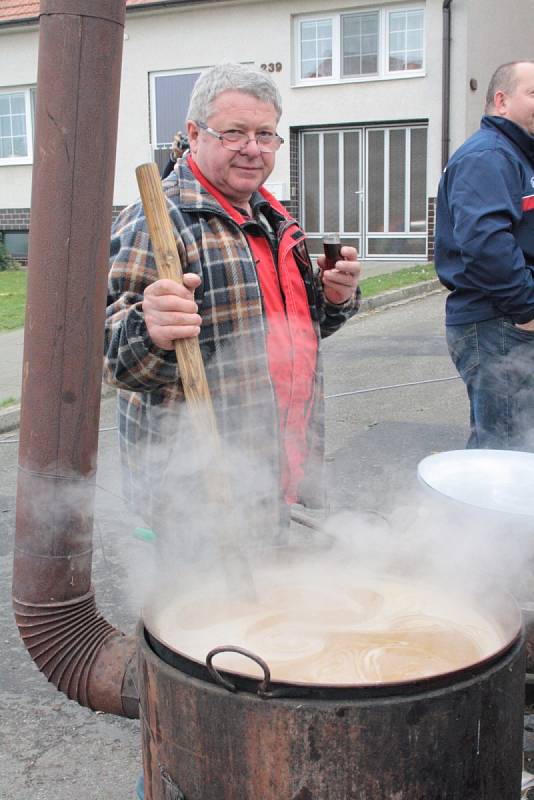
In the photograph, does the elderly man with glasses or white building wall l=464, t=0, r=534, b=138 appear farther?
white building wall l=464, t=0, r=534, b=138

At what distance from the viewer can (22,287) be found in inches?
561

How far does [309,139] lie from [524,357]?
13.4 meters

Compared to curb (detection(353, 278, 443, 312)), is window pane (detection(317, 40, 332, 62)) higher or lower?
higher

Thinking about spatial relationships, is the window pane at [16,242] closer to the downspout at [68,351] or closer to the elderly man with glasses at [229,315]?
the elderly man with glasses at [229,315]

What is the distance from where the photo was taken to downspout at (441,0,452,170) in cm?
1424

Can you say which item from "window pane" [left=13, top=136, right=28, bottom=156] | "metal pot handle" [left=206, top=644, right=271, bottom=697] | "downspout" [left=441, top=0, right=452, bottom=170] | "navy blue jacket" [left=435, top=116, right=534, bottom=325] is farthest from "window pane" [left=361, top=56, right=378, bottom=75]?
"metal pot handle" [left=206, top=644, right=271, bottom=697]

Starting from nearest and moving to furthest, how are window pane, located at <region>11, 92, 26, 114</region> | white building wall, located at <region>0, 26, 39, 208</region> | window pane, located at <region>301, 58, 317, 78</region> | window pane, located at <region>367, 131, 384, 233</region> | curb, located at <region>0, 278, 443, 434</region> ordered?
curb, located at <region>0, 278, 443, 434</region>, window pane, located at <region>301, 58, 317, 78</region>, window pane, located at <region>367, 131, 384, 233</region>, white building wall, located at <region>0, 26, 39, 208</region>, window pane, located at <region>11, 92, 26, 114</region>

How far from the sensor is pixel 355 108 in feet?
50.5

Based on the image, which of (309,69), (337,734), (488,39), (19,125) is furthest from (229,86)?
(19,125)

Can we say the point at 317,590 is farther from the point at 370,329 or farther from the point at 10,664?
the point at 370,329

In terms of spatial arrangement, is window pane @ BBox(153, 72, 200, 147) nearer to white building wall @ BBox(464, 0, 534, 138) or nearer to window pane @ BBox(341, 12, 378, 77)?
window pane @ BBox(341, 12, 378, 77)

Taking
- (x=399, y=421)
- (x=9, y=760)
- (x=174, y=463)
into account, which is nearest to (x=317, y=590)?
(x=174, y=463)

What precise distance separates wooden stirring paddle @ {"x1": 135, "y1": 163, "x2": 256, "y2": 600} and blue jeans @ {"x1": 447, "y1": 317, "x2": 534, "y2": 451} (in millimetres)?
1911

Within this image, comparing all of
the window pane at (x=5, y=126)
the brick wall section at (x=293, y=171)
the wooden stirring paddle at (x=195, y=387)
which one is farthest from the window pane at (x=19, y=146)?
the wooden stirring paddle at (x=195, y=387)
